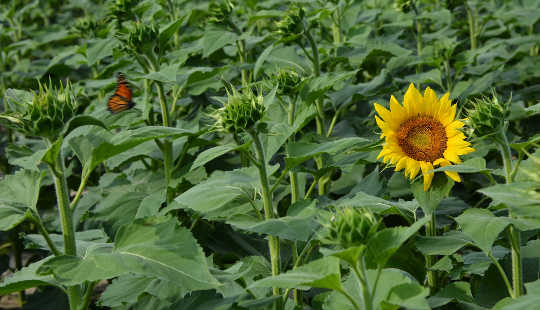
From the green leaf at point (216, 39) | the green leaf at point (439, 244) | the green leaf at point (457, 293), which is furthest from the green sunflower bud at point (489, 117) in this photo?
the green leaf at point (216, 39)

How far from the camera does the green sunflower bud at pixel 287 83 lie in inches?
67.4

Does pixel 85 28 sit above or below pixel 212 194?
above

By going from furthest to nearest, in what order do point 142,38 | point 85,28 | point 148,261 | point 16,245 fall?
point 85,28 < point 16,245 < point 142,38 < point 148,261

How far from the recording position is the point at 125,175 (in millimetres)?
2311

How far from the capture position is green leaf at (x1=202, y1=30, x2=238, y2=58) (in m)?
2.27

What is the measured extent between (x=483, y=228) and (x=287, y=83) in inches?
29.9

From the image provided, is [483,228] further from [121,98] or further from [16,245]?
[16,245]

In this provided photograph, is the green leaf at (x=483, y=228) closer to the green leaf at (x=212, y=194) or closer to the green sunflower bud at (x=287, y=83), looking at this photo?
the green leaf at (x=212, y=194)

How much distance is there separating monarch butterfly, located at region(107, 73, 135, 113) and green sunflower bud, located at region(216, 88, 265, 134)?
94 centimetres

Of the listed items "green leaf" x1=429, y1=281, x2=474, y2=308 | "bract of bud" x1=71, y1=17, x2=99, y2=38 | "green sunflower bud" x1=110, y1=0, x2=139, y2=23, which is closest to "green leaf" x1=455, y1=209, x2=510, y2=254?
"green leaf" x1=429, y1=281, x2=474, y2=308

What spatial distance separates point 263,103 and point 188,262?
436 millimetres

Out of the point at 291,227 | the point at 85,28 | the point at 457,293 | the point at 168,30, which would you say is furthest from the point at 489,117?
the point at 85,28

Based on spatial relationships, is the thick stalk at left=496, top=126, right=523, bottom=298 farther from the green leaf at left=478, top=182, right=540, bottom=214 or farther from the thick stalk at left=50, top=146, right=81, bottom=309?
the thick stalk at left=50, top=146, right=81, bottom=309

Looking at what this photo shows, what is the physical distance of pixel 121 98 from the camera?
217 cm
